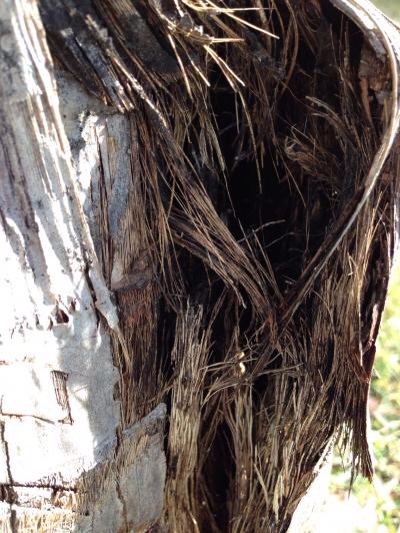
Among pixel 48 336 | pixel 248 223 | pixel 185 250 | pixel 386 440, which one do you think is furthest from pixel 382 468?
pixel 48 336

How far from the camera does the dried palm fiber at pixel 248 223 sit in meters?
1.14

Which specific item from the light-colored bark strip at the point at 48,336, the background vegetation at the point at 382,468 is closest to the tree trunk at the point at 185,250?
the light-colored bark strip at the point at 48,336

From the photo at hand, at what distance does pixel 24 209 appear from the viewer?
1.06 meters

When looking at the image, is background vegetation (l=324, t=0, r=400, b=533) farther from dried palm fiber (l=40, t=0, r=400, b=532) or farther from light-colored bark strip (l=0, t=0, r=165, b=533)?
light-colored bark strip (l=0, t=0, r=165, b=533)

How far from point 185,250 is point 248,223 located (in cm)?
19

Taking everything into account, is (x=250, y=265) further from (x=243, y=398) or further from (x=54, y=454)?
(x=54, y=454)

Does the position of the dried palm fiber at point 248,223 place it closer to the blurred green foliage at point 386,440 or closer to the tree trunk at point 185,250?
the tree trunk at point 185,250

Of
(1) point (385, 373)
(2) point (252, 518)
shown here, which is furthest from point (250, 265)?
(1) point (385, 373)

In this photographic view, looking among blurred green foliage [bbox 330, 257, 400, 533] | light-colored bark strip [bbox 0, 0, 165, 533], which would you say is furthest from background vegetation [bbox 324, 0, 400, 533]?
light-colored bark strip [bbox 0, 0, 165, 533]

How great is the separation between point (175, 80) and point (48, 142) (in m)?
0.28

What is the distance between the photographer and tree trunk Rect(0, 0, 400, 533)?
1087mm

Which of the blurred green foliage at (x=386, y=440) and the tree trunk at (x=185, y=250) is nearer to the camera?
the tree trunk at (x=185, y=250)

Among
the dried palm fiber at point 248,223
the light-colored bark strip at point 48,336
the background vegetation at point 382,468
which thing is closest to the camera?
the light-colored bark strip at point 48,336

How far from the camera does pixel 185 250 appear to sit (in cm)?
144
